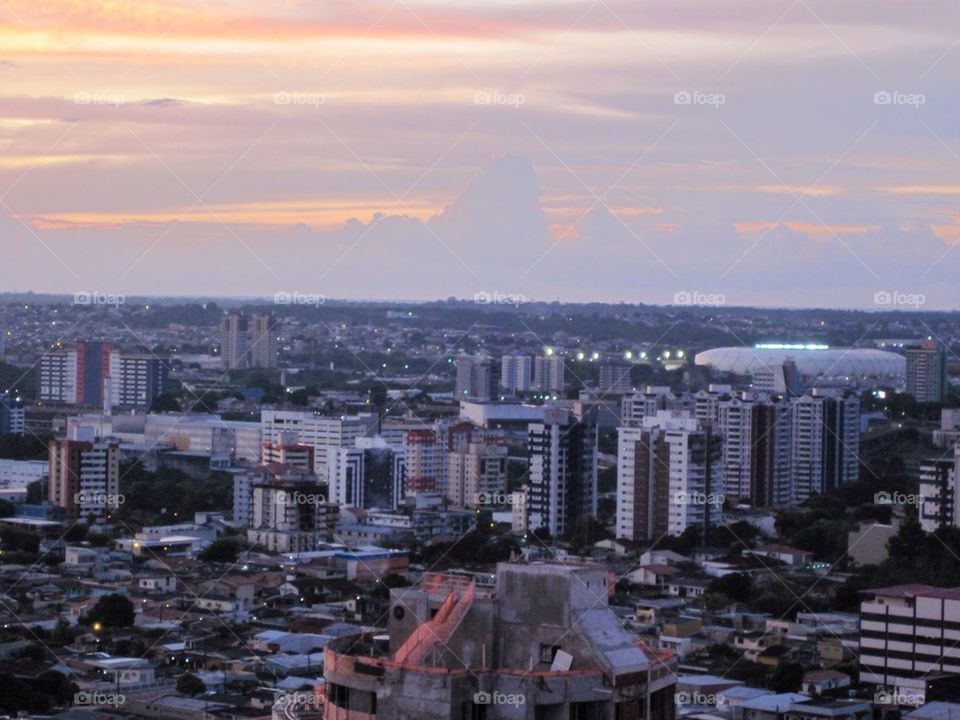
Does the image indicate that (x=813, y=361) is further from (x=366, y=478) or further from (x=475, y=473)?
(x=366, y=478)

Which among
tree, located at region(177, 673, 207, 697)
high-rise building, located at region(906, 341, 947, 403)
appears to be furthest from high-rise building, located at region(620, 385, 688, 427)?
tree, located at region(177, 673, 207, 697)

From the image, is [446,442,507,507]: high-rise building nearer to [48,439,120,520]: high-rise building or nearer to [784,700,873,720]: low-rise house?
[48,439,120,520]: high-rise building

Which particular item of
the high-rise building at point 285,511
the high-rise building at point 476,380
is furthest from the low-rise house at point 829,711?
the high-rise building at point 476,380

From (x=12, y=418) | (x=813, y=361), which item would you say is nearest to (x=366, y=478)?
(x=12, y=418)

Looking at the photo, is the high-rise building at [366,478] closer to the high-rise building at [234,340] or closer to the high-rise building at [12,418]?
the high-rise building at [12,418]

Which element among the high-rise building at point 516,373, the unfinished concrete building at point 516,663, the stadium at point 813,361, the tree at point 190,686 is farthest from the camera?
the stadium at point 813,361
